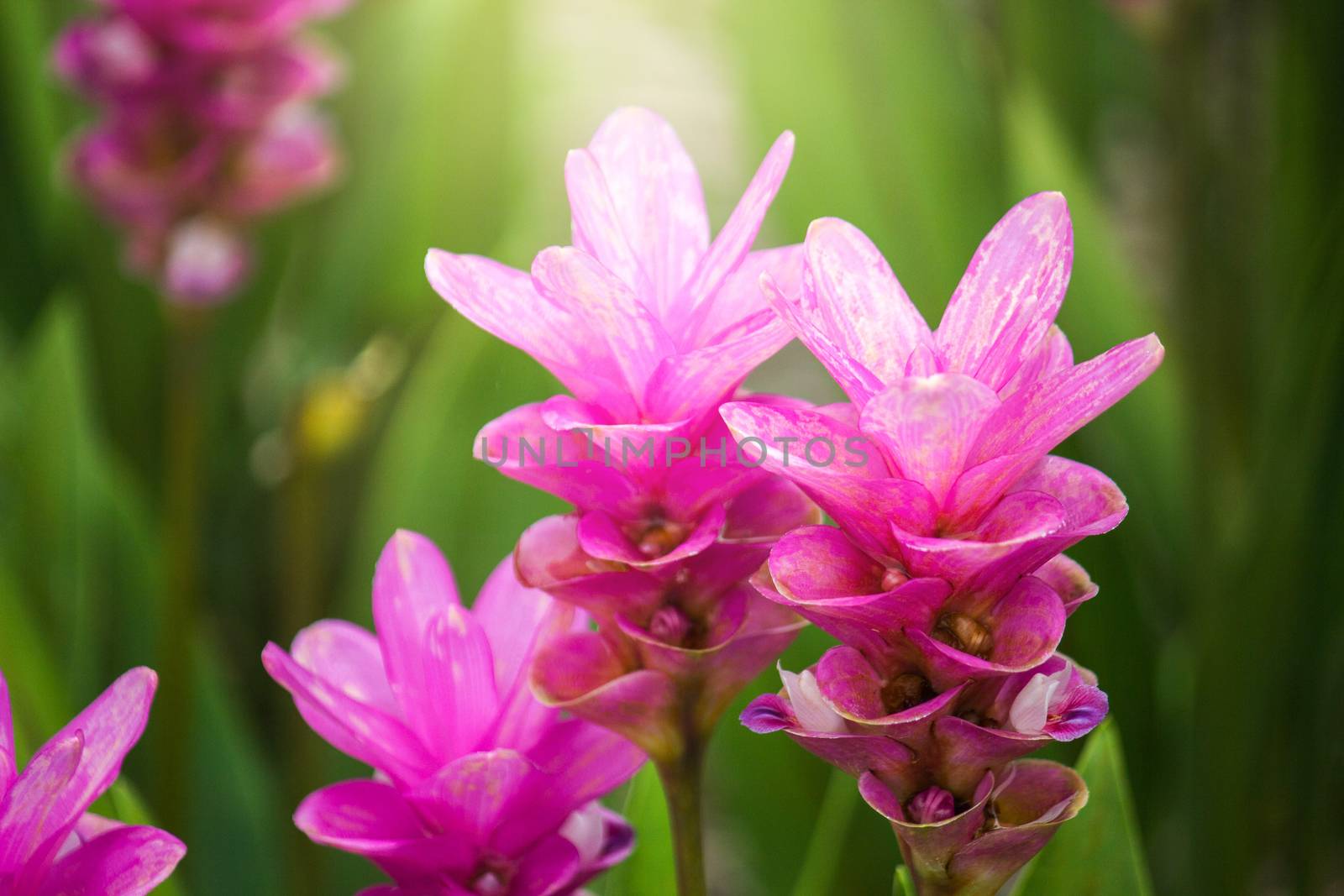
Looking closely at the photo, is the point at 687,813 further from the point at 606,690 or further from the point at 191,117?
the point at 191,117

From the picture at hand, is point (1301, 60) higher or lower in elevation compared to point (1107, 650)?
higher

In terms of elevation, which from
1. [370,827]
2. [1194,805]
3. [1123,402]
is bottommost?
[1194,805]

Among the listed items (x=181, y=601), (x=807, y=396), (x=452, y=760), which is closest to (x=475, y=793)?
(x=452, y=760)

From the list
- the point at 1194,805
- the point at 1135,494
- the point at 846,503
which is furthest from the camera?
the point at 1135,494

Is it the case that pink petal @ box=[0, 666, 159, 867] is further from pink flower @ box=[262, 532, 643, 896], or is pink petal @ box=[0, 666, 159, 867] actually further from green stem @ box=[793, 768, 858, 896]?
green stem @ box=[793, 768, 858, 896]

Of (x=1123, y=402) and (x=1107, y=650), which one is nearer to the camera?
(x=1107, y=650)

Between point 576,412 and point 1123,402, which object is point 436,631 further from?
point 1123,402

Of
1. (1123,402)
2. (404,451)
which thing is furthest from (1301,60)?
(404,451)
